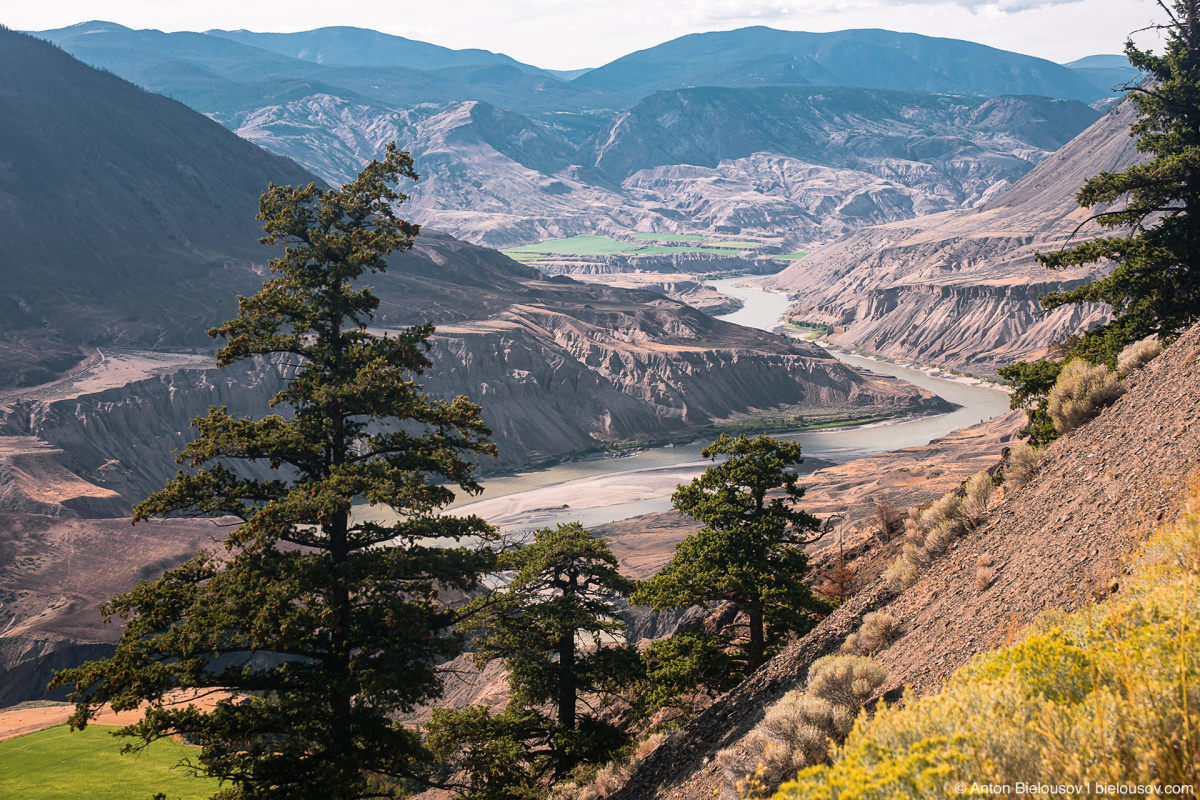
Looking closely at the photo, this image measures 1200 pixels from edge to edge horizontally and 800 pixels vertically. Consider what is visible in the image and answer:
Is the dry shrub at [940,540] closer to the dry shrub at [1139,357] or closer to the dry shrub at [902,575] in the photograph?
the dry shrub at [902,575]

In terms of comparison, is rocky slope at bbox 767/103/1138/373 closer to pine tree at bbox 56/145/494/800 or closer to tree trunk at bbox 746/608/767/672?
tree trunk at bbox 746/608/767/672

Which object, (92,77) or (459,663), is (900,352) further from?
(92,77)

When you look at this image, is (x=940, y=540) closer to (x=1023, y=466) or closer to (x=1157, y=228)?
(x=1023, y=466)

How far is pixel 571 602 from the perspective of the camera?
1655cm

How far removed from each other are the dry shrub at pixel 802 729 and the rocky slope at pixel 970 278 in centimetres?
10742

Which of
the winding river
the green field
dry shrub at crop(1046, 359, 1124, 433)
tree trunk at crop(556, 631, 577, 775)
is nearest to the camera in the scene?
dry shrub at crop(1046, 359, 1124, 433)

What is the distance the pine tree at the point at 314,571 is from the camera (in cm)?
1210

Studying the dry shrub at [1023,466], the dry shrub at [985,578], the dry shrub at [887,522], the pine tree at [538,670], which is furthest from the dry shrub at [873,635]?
the dry shrub at [887,522]

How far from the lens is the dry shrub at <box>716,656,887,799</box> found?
28.6 ft

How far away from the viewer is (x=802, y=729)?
29.2ft

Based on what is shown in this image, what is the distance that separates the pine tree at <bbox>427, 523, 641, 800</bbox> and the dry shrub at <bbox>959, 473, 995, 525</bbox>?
681cm

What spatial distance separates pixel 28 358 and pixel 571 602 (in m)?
81.4

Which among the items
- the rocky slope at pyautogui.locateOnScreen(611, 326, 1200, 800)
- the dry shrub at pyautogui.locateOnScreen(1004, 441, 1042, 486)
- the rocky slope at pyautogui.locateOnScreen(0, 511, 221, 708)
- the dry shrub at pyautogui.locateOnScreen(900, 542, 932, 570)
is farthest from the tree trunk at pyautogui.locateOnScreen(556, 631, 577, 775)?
the rocky slope at pyautogui.locateOnScreen(0, 511, 221, 708)

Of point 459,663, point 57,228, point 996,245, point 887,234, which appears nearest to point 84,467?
point 459,663
